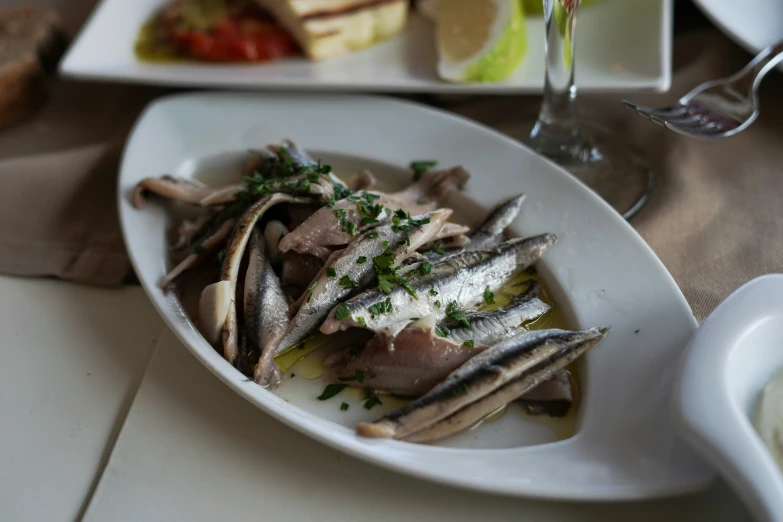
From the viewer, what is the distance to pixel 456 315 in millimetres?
1893

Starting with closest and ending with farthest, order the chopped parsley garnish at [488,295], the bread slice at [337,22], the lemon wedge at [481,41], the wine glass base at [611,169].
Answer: the chopped parsley garnish at [488,295], the wine glass base at [611,169], the lemon wedge at [481,41], the bread slice at [337,22]

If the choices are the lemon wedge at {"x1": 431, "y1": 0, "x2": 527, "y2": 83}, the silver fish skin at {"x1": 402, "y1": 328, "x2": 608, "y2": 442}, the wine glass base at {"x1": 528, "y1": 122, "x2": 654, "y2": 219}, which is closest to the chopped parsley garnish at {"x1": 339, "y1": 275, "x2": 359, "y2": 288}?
the silver fish skin at {"x1": 402, "y1": 328, "x2": 608, "y2": 442}

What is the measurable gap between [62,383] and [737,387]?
179cm

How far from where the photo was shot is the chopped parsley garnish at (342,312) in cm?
180

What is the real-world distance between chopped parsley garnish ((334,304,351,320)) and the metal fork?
136 cm

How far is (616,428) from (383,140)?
143 cm

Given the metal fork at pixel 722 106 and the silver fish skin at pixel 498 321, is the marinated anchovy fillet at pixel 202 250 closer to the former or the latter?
the silver fish skin at pixel 498 321

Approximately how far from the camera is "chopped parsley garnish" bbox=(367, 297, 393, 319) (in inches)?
72.0

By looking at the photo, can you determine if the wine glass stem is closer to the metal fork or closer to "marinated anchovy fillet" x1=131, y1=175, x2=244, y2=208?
the metal fork

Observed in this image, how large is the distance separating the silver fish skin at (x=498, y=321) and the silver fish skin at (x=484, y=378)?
123 millimetres

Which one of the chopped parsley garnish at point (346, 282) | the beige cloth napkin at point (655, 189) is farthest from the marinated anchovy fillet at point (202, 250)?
the chopped parsley garnish at point (346, 282)

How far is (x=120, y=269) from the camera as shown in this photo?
7.77ft

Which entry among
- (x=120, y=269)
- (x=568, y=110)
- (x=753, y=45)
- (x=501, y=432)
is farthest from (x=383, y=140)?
(x=753, y=45)

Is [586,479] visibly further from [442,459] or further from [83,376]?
[83,376]
